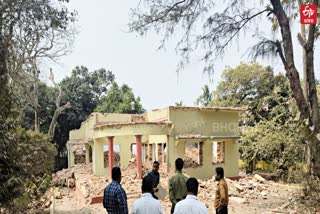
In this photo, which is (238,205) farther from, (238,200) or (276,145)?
(276,145)

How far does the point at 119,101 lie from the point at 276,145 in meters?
17.2

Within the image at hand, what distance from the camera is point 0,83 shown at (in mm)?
7285

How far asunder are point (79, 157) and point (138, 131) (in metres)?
14.3

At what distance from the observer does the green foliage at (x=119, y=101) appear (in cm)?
3459

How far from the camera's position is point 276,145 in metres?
21.8

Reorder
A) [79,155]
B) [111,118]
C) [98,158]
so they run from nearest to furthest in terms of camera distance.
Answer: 1. [98,158]
2. [111,118]
3. [79,155]

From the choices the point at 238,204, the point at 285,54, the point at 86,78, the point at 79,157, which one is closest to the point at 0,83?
the point at 285,54

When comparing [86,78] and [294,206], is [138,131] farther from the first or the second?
[86,78]

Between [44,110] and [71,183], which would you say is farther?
[44,110]

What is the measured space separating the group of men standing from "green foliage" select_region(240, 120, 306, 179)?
14.5 meters

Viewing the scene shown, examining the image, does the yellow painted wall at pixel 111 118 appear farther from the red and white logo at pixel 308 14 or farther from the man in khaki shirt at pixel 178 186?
the man in khaki shirt at pixel 178 186

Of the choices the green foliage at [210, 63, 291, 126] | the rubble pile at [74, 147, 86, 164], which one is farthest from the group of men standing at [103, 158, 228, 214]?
the rubble pile at [74, 147, 86, 164]

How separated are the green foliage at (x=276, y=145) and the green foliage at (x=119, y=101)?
43.0 ft

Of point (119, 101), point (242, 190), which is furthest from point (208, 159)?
point (119, 101)
